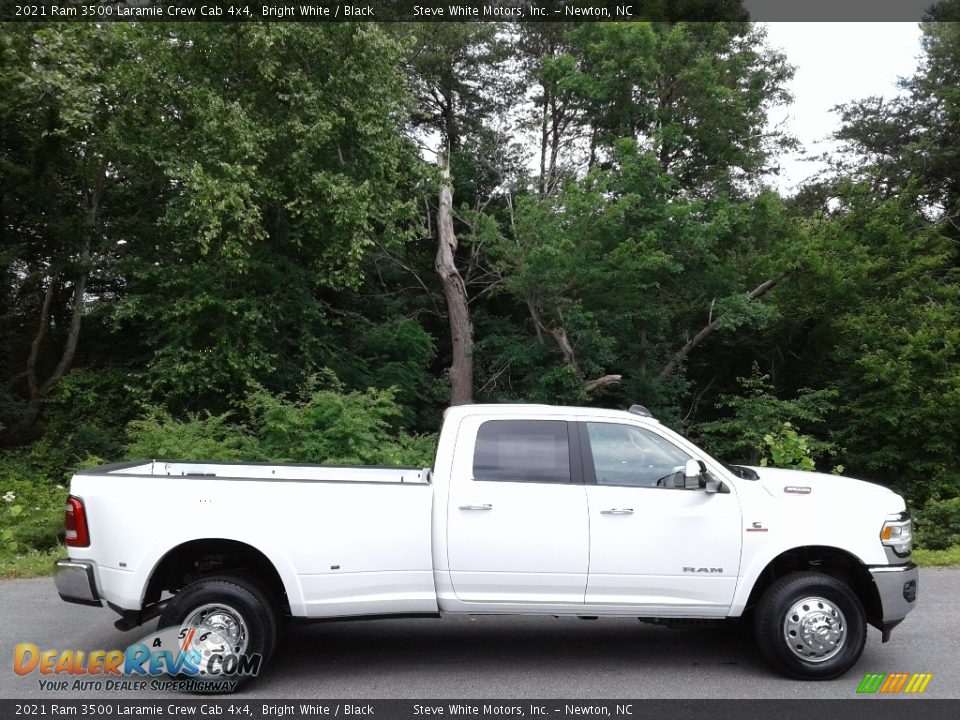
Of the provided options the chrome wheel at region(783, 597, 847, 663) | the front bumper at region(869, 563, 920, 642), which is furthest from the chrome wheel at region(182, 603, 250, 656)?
the front bumper at region(869, 563, 920, 642)

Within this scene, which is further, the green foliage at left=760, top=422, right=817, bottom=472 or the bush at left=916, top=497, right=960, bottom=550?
the bush at left=916, top=497, right=960, bottom=550

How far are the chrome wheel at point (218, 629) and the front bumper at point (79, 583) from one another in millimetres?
681

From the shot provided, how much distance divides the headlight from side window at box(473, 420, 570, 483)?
2189 millimetres

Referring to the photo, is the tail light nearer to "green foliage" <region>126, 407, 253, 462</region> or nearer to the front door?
the front door

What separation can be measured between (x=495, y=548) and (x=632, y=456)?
1.17 meters

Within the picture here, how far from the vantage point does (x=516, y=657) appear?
6168 millimetres

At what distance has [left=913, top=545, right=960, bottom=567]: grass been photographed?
31.0 feet

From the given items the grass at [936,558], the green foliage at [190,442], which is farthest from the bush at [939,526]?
the green foliage at [190,442]

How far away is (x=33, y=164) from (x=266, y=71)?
704cm

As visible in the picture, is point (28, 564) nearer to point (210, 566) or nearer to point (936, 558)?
point (210, 566)

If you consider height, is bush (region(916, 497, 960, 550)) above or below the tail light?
below

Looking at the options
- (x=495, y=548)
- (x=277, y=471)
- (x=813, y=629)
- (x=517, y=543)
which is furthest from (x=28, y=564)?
(x=813, y=629)

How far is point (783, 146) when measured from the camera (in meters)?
25.0
